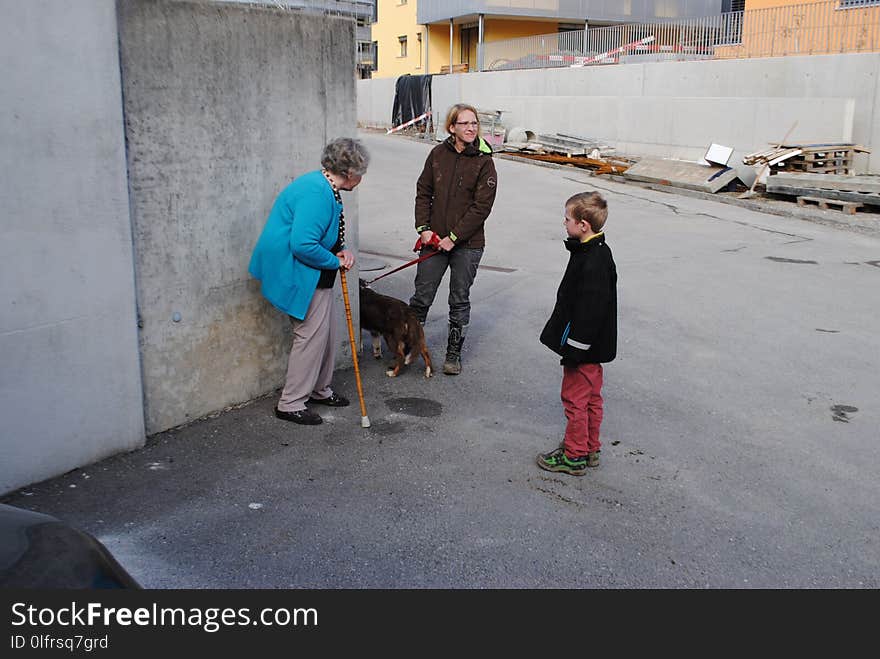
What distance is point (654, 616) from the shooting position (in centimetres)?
359

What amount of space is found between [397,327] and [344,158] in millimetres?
1693

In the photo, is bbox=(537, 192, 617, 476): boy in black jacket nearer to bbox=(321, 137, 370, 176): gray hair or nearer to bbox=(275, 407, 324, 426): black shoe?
bbox=(321, 137, 370, 176): gray hair

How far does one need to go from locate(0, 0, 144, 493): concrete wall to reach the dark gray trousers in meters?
2.46

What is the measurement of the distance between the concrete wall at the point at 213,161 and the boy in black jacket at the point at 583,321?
2112 millimetres

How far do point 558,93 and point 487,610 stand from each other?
26007 mm

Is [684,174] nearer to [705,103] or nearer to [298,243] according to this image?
[705,103]

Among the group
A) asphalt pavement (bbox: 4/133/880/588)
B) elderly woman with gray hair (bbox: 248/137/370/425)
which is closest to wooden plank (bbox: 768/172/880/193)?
asphalt pavement (bbox: 4/133/880/588)

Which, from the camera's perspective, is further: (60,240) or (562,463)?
(562,463)

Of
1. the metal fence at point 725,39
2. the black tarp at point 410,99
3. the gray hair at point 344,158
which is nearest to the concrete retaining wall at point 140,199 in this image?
the gray hair at point 344,158

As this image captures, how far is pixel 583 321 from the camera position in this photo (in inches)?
185

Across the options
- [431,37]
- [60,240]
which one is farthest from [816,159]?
[431,37]

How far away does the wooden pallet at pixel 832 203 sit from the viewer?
1446 cm

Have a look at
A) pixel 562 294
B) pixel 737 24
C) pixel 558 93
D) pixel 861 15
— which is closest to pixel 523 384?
pixel 562 294

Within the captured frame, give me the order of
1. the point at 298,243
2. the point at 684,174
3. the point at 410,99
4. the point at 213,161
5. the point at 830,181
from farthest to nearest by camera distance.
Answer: the point at 410,99 → the point at 684,174 → the point at 830,181 → the point at 213,161 → the point at 298,243
